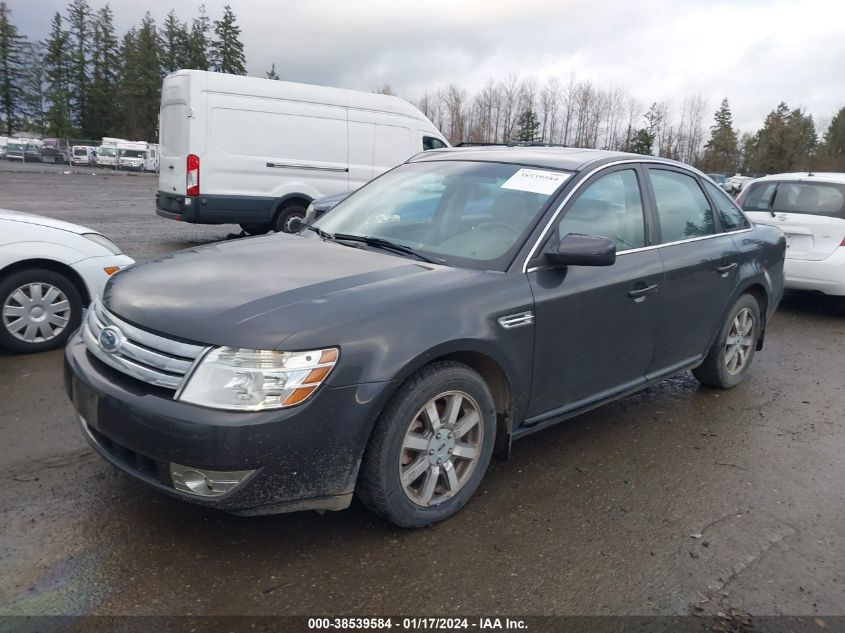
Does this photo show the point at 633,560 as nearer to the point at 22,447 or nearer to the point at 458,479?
the point at 458,479

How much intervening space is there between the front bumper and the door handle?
1730 mm

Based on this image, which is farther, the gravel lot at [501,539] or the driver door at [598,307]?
the driver door at [598,307]

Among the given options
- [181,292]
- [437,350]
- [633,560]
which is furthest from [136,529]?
[633,560]

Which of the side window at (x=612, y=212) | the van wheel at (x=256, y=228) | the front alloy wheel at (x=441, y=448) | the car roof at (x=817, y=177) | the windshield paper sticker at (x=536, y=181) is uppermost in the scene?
the car roof at (x=817, y=177)

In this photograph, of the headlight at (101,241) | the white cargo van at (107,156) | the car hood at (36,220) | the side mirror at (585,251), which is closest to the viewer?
the side mirror at (585,251)

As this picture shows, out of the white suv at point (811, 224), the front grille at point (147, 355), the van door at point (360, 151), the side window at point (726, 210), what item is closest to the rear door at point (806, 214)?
the white suv at point (811, 224)

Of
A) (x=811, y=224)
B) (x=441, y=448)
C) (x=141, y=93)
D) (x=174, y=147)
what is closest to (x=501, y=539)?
(x=441, y=448)

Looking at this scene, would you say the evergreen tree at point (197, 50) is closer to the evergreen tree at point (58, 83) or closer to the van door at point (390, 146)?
the evergreen tree at point (58, 83)

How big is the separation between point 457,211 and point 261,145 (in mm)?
7609

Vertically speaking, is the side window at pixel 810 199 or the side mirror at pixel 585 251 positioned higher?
the side window at pixel 810 199

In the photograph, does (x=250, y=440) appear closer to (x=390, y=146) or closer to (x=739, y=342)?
(x=739, y=342)

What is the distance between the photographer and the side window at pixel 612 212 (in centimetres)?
361

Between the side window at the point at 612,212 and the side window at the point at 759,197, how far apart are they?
199 inches

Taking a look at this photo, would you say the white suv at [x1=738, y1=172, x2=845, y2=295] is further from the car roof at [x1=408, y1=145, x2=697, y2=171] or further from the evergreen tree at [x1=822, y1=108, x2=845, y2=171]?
the evergreen tree at [x1=822, y1=108, x2=845, y2=171]
